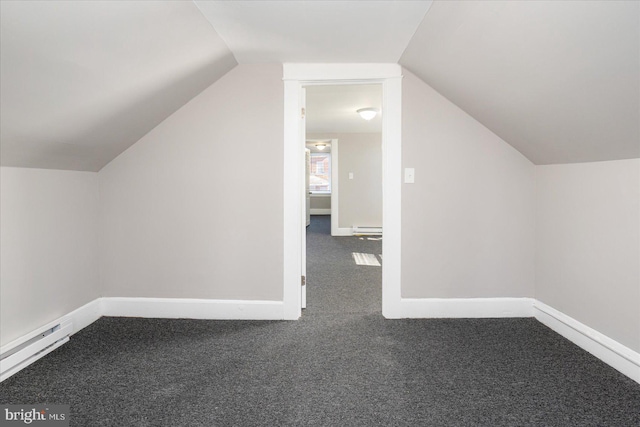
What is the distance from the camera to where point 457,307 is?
9.15 feet

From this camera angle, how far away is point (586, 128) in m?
1.92

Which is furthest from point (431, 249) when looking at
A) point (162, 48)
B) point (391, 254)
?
point (162, 48)

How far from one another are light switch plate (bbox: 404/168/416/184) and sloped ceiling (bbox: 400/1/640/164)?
1.89ft

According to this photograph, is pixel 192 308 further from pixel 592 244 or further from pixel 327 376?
pixel 592 244

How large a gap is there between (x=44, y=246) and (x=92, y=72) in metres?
1.18

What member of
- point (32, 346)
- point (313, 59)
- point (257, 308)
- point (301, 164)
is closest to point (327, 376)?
point (257, 308)

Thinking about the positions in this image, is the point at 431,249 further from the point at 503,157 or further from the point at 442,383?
the point at 442,383

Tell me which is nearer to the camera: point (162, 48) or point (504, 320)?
point (162, 48)

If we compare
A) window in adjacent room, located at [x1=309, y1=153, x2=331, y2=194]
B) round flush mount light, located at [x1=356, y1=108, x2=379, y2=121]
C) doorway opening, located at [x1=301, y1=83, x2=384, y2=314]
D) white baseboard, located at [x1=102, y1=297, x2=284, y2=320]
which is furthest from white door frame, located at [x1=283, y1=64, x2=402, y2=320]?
window in adjacent room, located at [x1=309, y1=153, x2=331, y2=194]

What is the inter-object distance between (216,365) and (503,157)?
2.39 metres

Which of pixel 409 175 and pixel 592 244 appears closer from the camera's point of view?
pixel 592 244

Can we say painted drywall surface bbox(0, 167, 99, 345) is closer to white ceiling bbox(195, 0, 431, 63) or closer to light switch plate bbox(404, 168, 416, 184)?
white ceiling bbox(195, 0, 431, 63)

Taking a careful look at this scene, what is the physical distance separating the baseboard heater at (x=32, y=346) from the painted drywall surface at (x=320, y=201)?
9.23 metres

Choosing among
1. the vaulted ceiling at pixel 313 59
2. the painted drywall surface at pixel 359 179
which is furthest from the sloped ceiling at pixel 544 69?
the painted drywall surface at pixel 359 179
